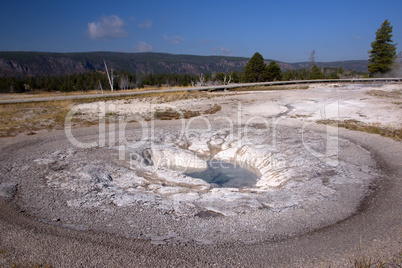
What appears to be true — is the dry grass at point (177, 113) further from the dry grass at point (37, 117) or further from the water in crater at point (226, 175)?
the water in crater at point (226, 175)

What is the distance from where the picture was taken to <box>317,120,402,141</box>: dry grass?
349 inches

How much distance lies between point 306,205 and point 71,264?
140 inches

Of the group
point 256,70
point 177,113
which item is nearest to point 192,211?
point 177,113

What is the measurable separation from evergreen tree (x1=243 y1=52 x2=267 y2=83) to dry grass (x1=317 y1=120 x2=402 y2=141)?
3382 cm

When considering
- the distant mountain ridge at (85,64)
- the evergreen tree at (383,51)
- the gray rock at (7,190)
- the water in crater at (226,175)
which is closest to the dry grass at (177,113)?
the water in crater at (226,175)

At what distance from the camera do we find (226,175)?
703 cm

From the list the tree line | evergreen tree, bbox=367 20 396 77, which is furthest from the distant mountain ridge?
evergreen tree, bbox=367 20 396 77

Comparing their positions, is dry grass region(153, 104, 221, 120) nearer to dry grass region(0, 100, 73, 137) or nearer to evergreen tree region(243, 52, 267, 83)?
dry grass region(0, 100, 73, 137)

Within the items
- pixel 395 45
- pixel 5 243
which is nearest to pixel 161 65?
pixel 395 45

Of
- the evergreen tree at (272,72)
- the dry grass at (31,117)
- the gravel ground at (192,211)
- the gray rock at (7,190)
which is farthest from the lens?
the evergreen tree at (272,72)

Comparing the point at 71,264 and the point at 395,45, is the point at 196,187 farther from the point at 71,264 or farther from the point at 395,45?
the point at 395,45

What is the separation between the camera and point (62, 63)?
16762 centimetres

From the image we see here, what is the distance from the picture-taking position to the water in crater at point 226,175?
6.50 m

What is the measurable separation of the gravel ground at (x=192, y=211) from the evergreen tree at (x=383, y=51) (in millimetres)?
39753
